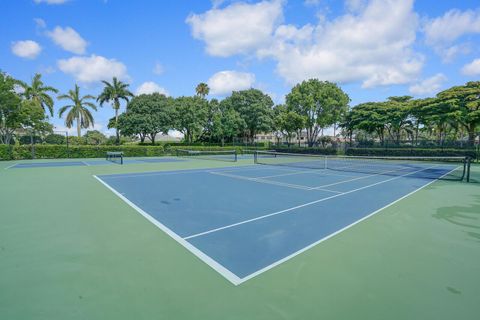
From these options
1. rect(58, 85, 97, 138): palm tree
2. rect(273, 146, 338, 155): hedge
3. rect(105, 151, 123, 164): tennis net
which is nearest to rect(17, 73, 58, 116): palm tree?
rect(58, 85, 97, 138): palm tree

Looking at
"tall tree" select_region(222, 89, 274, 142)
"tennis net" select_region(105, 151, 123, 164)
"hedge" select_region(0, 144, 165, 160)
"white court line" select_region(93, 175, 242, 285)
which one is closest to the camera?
"white court line" select_region(93, 175, 242, 285)

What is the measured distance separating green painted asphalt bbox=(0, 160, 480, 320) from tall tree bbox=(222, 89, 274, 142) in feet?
128

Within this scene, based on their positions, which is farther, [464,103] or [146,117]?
[146,117]

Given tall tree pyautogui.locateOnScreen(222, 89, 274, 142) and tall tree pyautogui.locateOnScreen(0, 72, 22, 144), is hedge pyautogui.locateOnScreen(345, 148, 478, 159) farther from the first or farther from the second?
tall tree pyautogui.locateOnScreen(0, 72, 22, 144)

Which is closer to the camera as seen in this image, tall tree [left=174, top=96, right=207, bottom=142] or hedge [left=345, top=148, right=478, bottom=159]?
hedge [left=345, top=148, right=478, bottom=159]

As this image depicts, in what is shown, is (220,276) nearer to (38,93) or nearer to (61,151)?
(61,151)

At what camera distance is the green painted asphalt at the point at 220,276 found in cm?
249

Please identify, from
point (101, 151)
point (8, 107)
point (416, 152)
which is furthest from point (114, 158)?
point (416, 152)

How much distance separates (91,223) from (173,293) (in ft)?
10.7

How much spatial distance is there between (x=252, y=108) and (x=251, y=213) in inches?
1530

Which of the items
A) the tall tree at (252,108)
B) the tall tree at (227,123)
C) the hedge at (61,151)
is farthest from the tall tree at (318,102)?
the hedge at (61,151)

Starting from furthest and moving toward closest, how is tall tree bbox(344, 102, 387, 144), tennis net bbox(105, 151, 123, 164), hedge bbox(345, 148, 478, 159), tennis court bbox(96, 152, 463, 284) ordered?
tall tree bbox(344, 102, 387, 144) < hedge bbox(345, 148, 478, 159) < tennis net bbox(105, 151, 123, 164) < tennis court bbox(96, 152, 463, 284)

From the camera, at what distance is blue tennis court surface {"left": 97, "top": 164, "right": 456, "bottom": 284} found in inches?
148

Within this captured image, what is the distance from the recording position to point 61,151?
23.7m
